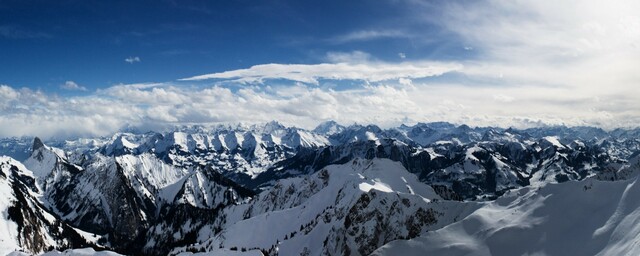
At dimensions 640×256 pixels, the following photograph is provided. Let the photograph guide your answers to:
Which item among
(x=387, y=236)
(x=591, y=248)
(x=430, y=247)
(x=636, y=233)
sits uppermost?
(x=636, y=233)

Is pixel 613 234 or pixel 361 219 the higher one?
pixel 613 234

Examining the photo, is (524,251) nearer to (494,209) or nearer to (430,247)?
(430,247)

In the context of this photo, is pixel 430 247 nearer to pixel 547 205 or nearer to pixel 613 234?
pixel 547 205

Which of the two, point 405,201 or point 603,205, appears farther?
point 405,201

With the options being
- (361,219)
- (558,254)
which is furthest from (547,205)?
(361,219)

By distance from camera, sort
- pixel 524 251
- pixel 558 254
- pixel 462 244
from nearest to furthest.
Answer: pixel 558 254 < pixel 524 251 < pixel 462 244

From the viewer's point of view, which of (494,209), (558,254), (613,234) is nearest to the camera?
(613,234)

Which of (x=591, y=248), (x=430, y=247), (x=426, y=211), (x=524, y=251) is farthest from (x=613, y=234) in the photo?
(x=426, y=211)
